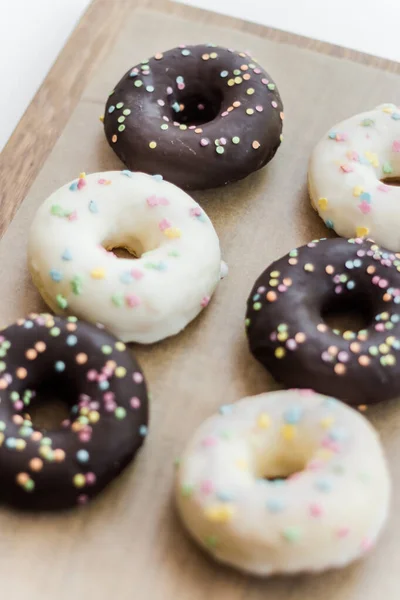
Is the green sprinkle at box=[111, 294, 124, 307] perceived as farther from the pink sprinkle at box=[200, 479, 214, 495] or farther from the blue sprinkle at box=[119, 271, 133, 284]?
the pink sprinkle at box=[200, 479, 214, 495]

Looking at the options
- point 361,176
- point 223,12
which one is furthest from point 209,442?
point 223,12

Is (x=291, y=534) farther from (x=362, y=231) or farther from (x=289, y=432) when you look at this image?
(x=362, y=231)

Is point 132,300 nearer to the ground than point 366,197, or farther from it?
nearer to the ground

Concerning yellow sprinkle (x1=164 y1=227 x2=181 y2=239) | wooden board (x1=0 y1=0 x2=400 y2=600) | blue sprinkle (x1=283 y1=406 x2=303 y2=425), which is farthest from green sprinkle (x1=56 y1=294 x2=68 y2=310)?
blue sprinkle (x1=283 y1=406 x2=303 y2=425)

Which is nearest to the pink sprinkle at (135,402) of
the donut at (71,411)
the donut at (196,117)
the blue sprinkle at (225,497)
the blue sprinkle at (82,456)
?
the donut at (71,411)

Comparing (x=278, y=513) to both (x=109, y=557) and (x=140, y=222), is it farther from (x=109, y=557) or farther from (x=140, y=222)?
(x=140, y=222)
